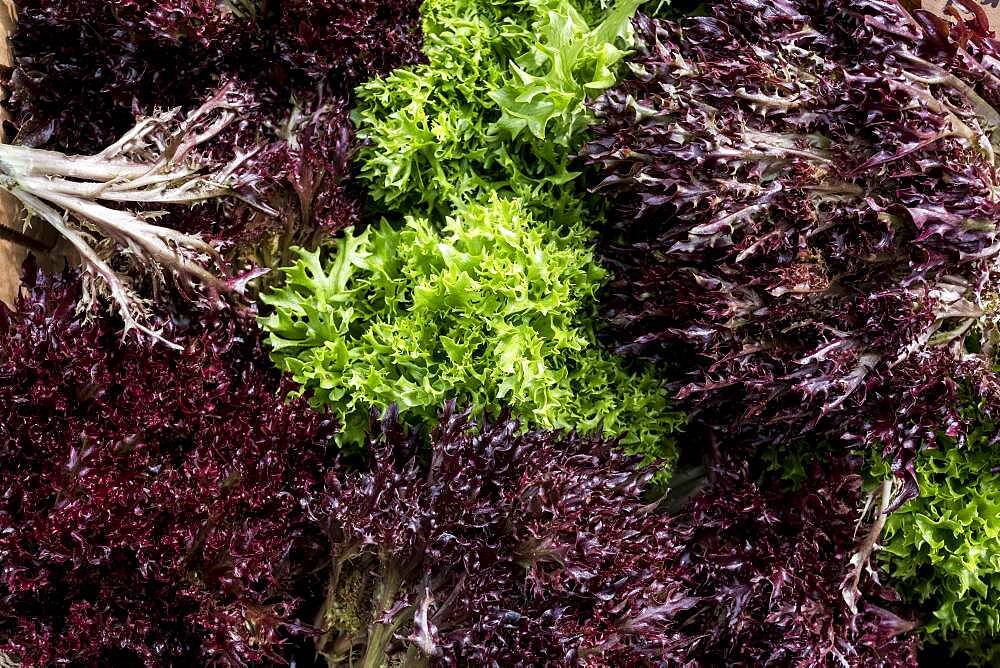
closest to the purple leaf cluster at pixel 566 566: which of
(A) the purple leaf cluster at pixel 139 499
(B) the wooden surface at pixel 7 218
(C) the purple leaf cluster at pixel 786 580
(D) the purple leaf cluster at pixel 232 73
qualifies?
(C) the purple leaf cluster at pixel 786 580

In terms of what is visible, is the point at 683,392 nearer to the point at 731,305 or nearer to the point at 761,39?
the point at 731,305

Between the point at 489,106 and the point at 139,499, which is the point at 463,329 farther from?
the point at 139,499

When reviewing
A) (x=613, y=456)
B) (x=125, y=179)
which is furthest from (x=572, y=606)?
(x=125, y=179)

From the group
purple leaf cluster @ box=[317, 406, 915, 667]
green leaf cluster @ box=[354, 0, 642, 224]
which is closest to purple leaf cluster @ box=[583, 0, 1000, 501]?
green leaf cluster @ box=[354, 0, 642, 224]

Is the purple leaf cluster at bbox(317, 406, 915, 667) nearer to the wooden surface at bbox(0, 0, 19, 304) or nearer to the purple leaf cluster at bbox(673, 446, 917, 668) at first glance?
the purple leaf cluster at bbox(673, 446, 917, 668)

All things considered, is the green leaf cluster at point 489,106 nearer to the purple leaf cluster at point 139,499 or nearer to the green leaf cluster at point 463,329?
the green leaf cluster at point 463,329

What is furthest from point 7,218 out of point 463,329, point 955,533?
point 955,533
